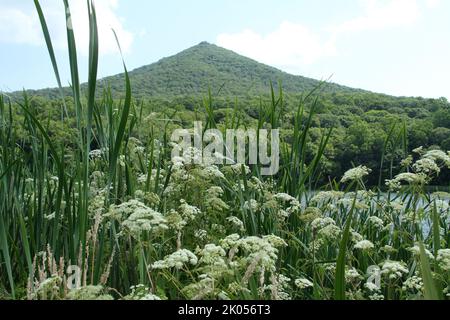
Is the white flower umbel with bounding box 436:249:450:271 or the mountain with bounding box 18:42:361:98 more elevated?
the mountain with bounding box 18:42:361:98

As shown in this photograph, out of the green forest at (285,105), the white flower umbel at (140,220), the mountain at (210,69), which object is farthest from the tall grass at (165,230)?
the mountain at (210,69)

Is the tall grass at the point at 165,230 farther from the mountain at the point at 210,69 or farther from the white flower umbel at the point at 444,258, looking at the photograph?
the mountain at the point at 210,69

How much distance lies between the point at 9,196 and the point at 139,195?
628mm

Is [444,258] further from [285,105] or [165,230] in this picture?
[285,105]

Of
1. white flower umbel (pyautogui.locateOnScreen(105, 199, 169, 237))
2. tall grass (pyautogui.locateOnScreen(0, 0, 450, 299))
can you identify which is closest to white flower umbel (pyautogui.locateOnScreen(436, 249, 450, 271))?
tall grass (pyautogui.locateOnScreen(0, 0, 450, 299))

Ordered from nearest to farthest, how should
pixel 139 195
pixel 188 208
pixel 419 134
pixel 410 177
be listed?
pixel 188 208 → pixel 139 195 → pixel 410 177 → pixel 419 134

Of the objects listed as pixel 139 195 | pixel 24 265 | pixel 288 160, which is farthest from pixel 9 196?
pixel 288 160

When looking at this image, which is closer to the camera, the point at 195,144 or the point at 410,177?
the point at 410,177

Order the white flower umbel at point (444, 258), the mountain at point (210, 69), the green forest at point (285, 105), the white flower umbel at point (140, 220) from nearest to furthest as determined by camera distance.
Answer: the white flower umbel at point (140, 220) → the white flower umbel at point (444, 258) → the green forest at point (285, 105) → the mountain at point (210, 69)

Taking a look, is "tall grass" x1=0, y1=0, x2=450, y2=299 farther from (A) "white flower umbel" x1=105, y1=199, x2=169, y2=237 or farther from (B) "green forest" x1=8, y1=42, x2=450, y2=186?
(B) "green forest" x1=8, y1=42, x2=450, y2=186

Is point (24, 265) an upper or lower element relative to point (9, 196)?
lower

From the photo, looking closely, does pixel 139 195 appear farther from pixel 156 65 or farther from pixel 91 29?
pixel 156 65

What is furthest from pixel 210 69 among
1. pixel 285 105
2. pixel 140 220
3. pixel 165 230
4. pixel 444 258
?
pixel 140 220
